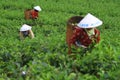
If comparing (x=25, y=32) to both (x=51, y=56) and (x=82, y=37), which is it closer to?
(x=82, y=37)

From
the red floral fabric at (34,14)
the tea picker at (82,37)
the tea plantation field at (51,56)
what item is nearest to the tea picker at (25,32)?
the tea plantation field at (51,56)

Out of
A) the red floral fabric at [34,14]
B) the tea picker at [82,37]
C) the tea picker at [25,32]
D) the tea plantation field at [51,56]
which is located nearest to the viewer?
the tea plantation field at [51,56]

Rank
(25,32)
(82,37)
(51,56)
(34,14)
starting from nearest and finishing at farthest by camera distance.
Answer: (51,56) → (82,37) → (25,32) → (34,14)

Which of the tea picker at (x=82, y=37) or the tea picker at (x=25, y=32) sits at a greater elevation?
the tea picker at (x=82, y=37)

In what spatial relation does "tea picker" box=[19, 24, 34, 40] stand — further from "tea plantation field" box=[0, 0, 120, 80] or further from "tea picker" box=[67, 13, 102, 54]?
"tea picker" box=[67, 13, 102, 54]

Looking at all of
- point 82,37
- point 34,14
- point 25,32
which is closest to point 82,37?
point 82,37

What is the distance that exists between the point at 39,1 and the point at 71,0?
2.07 metres

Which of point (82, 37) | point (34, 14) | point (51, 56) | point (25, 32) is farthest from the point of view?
point (34, 14)

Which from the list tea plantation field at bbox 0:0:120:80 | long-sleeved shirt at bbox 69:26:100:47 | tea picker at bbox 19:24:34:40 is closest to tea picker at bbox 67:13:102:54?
long-sleeved shirt at bbox 69:26:100:47

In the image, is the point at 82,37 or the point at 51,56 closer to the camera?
the point at 51,56

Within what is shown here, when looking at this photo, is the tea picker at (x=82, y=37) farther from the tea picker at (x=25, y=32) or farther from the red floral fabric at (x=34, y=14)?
the red floral fabric at (x=34, y=14)

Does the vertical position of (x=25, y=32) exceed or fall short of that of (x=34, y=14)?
it exceeds it

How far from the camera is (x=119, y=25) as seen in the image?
53.0 ft


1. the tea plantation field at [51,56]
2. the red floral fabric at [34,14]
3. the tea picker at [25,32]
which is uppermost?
the tea plantation field at [51,56]
